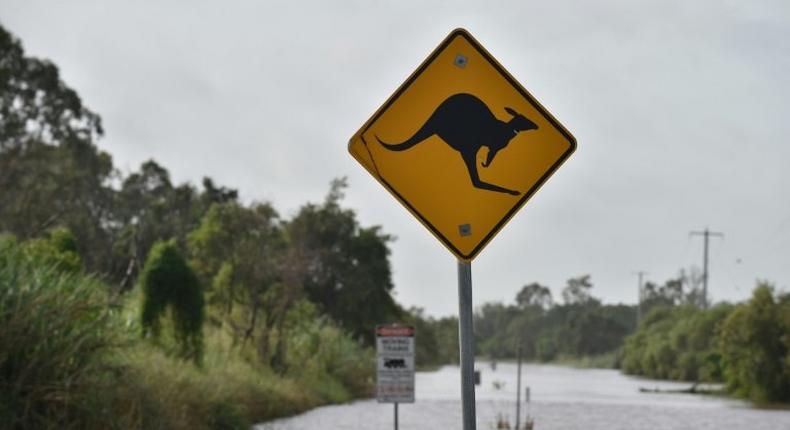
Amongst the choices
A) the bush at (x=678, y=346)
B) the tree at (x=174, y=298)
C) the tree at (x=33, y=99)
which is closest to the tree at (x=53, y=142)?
the tree at (x=33, y=99)

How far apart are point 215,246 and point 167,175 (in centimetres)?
3560

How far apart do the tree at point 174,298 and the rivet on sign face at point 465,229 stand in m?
20.5

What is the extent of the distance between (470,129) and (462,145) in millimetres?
83

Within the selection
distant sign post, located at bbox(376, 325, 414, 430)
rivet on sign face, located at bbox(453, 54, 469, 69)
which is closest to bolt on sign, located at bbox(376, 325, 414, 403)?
distant sign post, located at bbox(376, 325, 414, 430)

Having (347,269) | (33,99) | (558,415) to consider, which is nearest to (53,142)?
(33,99)

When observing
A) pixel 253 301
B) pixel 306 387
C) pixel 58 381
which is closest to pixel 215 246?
pixel 253 301

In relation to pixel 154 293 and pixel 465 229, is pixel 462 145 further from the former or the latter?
pixel 154 293

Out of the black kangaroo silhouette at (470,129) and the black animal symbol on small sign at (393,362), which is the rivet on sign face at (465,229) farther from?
the black animal symbol on small sign at (393,362)

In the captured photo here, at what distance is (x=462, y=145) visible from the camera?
5328mm

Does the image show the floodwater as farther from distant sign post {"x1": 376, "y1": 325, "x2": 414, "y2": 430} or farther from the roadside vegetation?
distant sign post {"x1": 376, "y1": 325, "x2": 414, "y2": 430}

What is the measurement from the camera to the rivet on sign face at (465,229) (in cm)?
523

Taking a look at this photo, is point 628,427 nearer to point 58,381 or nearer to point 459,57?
point 58,381

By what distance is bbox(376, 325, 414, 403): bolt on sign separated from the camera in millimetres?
16781

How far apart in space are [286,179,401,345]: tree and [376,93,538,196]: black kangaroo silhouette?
60.2m
